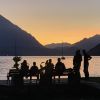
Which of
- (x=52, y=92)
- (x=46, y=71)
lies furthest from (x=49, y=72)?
(x=52, y=92)

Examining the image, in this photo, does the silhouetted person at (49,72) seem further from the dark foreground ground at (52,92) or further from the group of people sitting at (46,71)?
the dark foreground ground at (52,92)

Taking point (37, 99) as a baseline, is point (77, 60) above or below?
above

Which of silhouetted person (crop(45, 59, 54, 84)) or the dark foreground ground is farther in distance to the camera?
silhouetted person (crop(45, 59, 54, 84))

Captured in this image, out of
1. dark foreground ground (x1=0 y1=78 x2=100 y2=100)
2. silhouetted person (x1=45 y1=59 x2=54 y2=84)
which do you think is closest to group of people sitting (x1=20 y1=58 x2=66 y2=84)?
silhouetted person (x1=45 y1=59 x2=54 y2=84)

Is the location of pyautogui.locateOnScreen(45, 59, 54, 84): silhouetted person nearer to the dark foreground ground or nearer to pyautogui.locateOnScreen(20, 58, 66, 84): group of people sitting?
pyautogui.locateOnScreen(20, 58, 66, 84): group of people sitting

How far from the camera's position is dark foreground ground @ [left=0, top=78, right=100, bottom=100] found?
24656 mm

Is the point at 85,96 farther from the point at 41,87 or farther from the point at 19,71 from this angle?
the point at 19,71

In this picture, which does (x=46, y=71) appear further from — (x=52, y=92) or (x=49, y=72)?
(x=52, y=92)

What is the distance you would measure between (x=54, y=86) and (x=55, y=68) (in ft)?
5.40

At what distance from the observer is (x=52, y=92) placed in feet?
83.6

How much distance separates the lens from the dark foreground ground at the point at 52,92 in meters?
24.7

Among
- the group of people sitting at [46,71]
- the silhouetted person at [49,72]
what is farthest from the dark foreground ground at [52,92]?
the group of people sitting at [46,71]

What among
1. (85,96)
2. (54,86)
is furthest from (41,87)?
(85,96)

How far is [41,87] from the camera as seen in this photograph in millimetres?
25953
